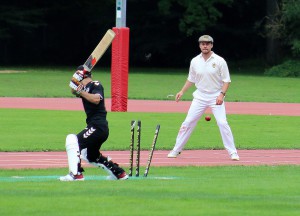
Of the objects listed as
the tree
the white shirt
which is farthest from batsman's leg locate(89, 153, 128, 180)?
the tree

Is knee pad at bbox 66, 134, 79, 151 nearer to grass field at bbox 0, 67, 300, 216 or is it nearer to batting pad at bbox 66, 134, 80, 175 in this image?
batting pad at bbox 66, 134, 80, 175

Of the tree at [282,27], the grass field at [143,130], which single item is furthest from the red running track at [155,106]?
the tree at [282,27]

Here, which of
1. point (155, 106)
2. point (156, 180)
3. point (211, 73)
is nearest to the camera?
point (156, 180)

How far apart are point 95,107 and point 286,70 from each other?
43.6 meters

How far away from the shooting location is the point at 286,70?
57.2 metres

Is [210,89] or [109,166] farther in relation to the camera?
[210,89]

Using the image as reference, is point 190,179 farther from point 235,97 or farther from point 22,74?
point 22,74

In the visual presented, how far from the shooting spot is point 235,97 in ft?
124

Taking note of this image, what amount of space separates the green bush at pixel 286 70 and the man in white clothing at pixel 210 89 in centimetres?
3853

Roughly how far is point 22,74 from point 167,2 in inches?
574

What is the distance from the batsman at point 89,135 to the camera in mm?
14039

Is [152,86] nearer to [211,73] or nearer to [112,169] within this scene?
[211,73]

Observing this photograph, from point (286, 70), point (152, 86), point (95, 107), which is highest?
point (95, 107)

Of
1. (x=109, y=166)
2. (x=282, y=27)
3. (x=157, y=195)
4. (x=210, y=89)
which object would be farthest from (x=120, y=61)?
(x=282, y=27)
